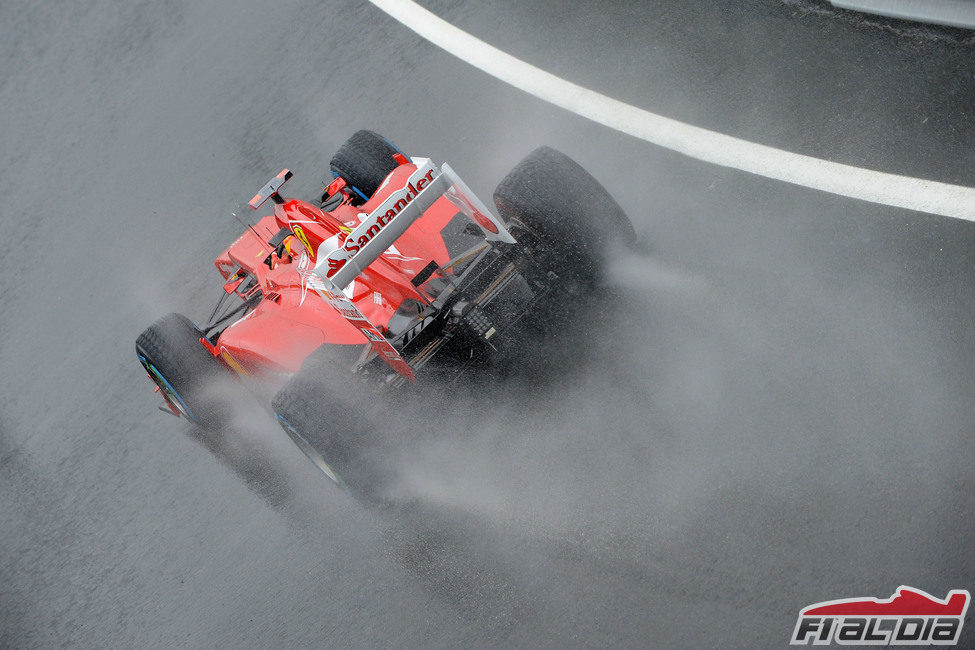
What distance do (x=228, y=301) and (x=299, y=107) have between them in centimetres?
237

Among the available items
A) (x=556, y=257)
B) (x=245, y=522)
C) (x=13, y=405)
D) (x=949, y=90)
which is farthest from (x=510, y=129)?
(x=13, y=405)

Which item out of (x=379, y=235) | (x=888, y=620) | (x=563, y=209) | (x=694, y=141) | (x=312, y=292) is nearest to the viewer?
(x=888, y=620)

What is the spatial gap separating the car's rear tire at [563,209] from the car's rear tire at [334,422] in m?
1.67

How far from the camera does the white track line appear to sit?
6.38 m

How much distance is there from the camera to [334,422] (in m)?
5.75

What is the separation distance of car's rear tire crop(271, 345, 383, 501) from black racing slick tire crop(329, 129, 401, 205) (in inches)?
80.2

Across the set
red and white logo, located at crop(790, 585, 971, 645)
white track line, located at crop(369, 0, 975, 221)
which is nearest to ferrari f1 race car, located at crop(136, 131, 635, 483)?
white track line, located at crop(369, 0, 975, 221)

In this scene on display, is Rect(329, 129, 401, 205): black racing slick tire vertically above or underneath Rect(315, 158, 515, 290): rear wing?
above

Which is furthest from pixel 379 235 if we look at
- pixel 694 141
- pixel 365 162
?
pixel 694 141

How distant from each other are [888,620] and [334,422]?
3393 mm

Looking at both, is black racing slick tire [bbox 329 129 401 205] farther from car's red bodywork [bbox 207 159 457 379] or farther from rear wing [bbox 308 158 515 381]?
rear wing [bbox 308 158 515 381]

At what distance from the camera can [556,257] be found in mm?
6438

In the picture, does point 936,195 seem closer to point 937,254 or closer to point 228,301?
point 937,254

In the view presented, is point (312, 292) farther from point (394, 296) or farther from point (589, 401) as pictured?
point (589, 401)
